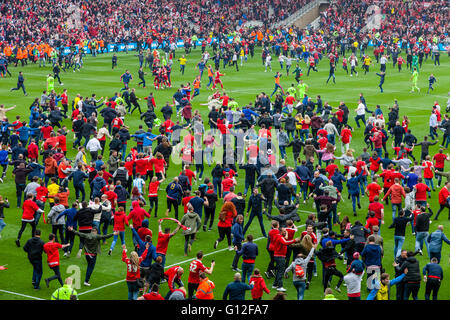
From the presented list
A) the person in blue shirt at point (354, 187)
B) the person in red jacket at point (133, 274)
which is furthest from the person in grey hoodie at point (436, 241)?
the person in red jacket at point (133, 274)

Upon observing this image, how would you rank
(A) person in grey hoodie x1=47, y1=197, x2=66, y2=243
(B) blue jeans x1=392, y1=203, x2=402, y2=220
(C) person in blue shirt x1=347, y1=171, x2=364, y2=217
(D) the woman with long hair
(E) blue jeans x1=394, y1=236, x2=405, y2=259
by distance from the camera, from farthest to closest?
(C) person in blue shirt x1=347, y1=171, x2=364, y2=217 → (B) blue jeans x1=392, y1=203, x2=402, y2=220 → (A) person in grey hoodie x1=47, y1=197, x2=66, y2=243 → (D) the woman with long hair → (E) blue jeans x1=394, y1=236, x2=405, y2=259

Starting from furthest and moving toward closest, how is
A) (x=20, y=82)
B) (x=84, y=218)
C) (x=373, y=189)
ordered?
1. (x=20, y=82)
2. (x=373, y=189)
3. (x=84, y=218)

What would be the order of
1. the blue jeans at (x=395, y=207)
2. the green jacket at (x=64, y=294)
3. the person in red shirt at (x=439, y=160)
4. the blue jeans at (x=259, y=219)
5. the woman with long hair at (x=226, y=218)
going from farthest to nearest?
the person in red shirt at (x=439, y=160), the blue jeans at (x=395, y=207), the blue jeans at (x=259, y=219), the woman with long hair at (x=226, y=218), the green jacket at (x=64, y=294)

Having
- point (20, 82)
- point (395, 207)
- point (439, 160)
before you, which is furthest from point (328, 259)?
point (20, 82)

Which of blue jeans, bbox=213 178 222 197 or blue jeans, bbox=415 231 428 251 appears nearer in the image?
blue jeans, bbox=415 231 428 251

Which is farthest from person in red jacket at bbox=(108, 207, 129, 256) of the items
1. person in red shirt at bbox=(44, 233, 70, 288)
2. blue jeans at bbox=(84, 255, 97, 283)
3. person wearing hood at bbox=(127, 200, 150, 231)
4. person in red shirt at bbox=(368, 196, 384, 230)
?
person in red shirt at bbox=(368, 196, 384, 230)

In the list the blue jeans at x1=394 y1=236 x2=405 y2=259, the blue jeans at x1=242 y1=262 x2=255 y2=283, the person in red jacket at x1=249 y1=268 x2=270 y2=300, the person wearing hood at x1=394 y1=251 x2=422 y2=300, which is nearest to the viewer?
the person in red jacket at x1=249 y1=268 x2=270 y2=300

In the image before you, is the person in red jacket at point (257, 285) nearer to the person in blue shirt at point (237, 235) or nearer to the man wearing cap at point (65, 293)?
the person in blue shirt at point (237, 235)

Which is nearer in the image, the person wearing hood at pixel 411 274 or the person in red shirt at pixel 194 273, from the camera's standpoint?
the person in red shirt at pixel 194 273

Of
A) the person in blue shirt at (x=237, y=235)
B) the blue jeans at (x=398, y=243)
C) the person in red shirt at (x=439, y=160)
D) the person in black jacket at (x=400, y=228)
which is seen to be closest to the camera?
the person in blue shirt at (x=237, y=235)

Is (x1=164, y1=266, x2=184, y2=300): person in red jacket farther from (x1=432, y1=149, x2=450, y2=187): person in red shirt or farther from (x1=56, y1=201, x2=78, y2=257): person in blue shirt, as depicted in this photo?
(x1=432, y1=149, x2=450, y2=187): person in red shirt

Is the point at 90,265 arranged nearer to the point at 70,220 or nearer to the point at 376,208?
the point at 70,220

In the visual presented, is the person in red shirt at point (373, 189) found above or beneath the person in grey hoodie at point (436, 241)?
above

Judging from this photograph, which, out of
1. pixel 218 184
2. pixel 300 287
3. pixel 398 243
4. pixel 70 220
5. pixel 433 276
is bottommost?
pixel 300 287
